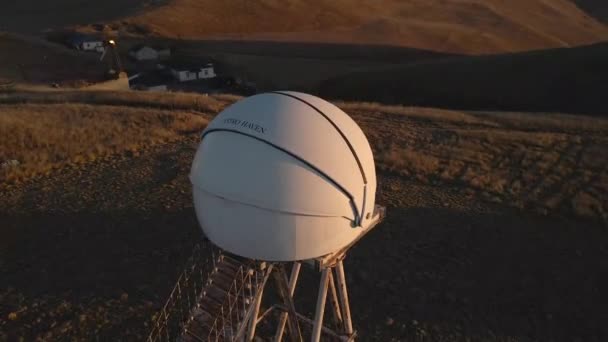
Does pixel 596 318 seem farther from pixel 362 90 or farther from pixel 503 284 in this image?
pixel 362 90

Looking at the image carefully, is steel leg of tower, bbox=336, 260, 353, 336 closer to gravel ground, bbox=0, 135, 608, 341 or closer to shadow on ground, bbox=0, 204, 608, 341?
gravel ground, bbox=0, 135, 608, 341

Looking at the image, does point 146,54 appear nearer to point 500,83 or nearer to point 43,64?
point 43,64

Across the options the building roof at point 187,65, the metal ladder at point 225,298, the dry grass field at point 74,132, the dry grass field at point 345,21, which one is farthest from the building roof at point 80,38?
the metal ladder at point 225,298

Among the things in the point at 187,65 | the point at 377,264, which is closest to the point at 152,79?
the point at 187,65

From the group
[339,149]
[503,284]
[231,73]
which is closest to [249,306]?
[339,149]

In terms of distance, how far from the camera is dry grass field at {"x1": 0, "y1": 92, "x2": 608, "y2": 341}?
1189 centimetres

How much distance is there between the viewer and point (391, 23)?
86938 millimetres

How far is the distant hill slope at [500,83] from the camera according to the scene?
1522 inches

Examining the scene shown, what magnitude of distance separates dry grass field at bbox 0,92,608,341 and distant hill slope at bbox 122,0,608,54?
174 ft

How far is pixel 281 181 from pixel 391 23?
3426 inches

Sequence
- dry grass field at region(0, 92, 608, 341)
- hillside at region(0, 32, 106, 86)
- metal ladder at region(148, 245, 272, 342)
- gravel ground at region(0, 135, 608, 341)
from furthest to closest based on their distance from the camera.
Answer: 1. hillside at region(0, 32, 106, 86)
2. dry grass field at region(0, 92, 608, 341)
3. gravel ground at region(0, 135, 608, 341)
4. metal ladder at region(148, 245, 272, 342)

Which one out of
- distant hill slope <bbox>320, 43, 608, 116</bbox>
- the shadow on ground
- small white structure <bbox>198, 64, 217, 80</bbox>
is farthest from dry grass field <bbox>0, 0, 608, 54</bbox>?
the shadow on ground

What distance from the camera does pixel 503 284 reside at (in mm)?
13336

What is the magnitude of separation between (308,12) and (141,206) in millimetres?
84681
